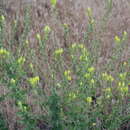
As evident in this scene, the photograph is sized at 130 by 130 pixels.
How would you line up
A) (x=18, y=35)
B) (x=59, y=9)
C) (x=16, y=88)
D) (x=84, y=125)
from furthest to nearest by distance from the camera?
1. (x=59, y=9)
2. (x=18, y=35)
3. (x=84, y=125)
4. (x=16, y=88)

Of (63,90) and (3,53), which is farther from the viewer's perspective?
(63,90)

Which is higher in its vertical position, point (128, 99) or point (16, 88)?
point (16, 88)

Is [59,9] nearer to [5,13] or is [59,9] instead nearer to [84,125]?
[5,13]

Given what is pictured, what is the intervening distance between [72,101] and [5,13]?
2.06 metres

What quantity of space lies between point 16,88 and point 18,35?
1.76 metres

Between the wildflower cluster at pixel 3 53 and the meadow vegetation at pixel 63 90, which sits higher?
the wildflower cluster at pixel 3 53

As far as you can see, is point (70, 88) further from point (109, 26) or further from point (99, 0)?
point (99, 0)

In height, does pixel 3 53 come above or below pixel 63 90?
above

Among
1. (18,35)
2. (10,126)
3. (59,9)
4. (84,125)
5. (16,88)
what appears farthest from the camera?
(59,9)

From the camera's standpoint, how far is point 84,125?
265cm

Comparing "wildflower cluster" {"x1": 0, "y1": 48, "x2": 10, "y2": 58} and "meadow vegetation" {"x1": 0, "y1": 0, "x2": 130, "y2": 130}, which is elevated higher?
"wildflower cluster" {"x1": 0, "y1": 48, "x2": 10, "y2": 58}

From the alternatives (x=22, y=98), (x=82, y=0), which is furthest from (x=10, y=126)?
(x=82, y=0)

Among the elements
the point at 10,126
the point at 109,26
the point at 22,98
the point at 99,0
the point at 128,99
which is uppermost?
the point at 99,0

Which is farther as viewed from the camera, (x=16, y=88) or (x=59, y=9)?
(x=59, y=9)
